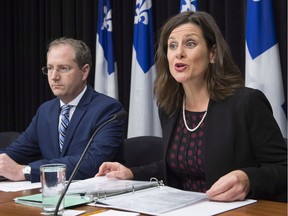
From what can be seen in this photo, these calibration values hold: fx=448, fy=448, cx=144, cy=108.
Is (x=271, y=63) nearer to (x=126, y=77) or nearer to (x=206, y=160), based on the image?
(x=206, y=160)

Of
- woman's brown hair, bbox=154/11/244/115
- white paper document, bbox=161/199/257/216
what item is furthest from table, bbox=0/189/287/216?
woman's brown hair, bbox=154/11/244/115

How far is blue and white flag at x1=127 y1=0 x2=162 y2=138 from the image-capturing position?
3.81 metres

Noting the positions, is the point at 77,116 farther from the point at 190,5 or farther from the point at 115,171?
the point at 190,5

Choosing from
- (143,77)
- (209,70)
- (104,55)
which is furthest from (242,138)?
(104,55)

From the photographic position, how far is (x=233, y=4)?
3416 mm

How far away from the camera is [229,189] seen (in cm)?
158

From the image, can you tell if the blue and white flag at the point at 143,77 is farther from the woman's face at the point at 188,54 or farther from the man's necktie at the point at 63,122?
the woman's face at the point at 188,54

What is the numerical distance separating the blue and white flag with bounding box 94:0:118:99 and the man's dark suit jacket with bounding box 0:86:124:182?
1271 millimetres

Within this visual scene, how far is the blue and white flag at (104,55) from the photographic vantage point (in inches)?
163

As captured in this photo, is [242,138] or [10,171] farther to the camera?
[10,171]

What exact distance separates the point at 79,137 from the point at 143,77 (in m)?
1.34

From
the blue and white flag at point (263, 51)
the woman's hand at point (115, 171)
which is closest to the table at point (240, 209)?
the woman's hand at point (115, 171)

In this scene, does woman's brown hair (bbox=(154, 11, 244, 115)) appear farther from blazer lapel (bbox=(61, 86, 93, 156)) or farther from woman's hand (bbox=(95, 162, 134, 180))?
blazer lapel (bbox=(61, 86, 93, 156))

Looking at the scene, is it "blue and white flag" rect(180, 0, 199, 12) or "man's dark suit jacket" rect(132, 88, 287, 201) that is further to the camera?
"blue and white flag" rect(180, 0, 199, 12)
